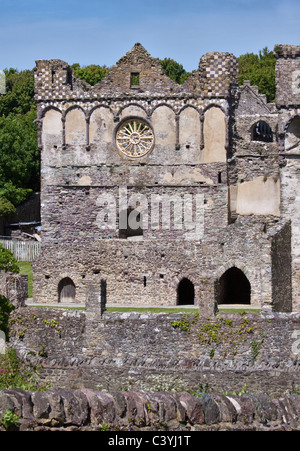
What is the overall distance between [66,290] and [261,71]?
36799 millimetres

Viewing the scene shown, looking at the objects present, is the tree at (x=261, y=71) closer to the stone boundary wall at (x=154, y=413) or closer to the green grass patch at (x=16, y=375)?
the green grass patch at (x=16, y=375)

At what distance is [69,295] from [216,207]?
688 cm

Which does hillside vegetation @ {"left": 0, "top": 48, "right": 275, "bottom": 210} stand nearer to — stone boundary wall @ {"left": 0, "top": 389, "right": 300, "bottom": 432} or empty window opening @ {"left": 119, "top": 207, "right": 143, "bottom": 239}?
empty window opening @ {"left": 119, "top": 207, "right": 143, "bottom": 239}

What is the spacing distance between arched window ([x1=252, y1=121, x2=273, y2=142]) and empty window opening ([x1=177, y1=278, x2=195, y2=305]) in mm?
8883

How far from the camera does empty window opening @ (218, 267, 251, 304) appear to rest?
128 feet

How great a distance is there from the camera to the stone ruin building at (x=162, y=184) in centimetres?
3775

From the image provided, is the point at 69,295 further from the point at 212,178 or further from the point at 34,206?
the point at 34,206

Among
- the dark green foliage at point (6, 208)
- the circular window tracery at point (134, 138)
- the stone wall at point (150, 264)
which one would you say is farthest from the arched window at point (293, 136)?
the dark green foliage at point (6, 208)

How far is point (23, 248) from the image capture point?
47.2 metres

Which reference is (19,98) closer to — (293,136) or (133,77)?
(133,77)

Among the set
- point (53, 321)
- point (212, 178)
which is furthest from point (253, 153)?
point (53, 321)

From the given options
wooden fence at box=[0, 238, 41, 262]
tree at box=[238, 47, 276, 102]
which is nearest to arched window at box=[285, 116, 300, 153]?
wooden fence at box=[0, 238, 41, 262]
